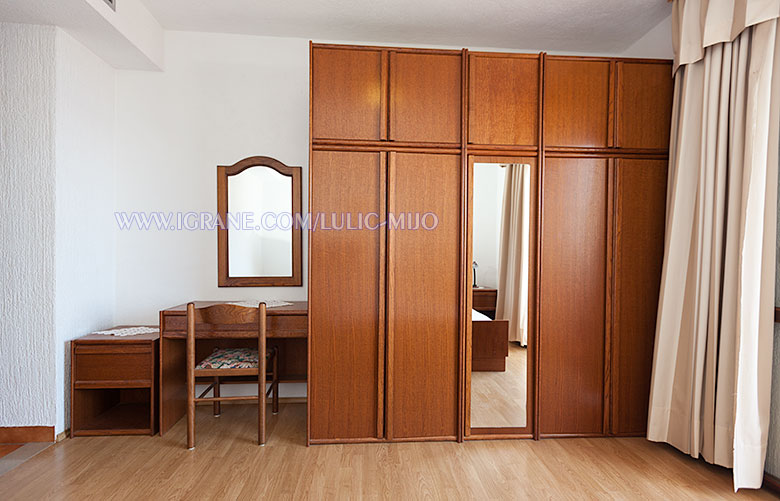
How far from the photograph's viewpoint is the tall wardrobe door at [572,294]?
3021 mm

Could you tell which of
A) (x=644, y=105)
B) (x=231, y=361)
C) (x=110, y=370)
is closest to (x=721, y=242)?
(x=644, y=105)

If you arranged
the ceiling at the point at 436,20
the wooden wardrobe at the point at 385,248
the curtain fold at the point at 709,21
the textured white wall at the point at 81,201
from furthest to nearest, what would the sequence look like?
1. the ceiling at the point at 436,20
2. the textured white wall at the point at 81,201
3. the wooden wardrobe at the point at 385,248
4. the curtain fold at the point at 709,21

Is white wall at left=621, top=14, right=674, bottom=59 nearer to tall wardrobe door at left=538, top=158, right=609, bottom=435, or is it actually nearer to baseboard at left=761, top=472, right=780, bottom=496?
tall wardrobe door at left=538, top=158, right=609, bottom=435

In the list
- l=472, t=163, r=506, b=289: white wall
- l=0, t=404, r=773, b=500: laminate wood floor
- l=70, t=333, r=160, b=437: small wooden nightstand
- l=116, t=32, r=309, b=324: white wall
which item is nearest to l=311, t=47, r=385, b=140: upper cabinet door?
l=472, t=163, r=506, b=289: white wall

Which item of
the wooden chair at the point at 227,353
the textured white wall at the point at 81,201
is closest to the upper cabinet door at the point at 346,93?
the wooden chair at the point at 227,353

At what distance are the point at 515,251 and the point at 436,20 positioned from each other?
5.85 ft

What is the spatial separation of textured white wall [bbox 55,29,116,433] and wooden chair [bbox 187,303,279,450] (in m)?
0.88

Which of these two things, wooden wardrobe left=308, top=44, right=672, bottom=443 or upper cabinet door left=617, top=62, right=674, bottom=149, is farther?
upper cabinet door left=617, top=62, right=674, bottom=149

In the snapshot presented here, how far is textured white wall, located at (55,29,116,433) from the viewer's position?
299 centimetres

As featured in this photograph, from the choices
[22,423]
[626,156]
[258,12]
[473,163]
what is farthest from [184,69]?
[626,156]

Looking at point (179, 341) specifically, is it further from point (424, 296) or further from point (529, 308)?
point (529, 308)

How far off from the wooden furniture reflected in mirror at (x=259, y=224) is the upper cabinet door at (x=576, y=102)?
6.26 ft

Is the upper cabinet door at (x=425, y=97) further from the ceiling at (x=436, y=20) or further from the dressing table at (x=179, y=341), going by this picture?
the dressing table at (x=179, y=341)

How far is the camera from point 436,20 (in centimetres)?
337
